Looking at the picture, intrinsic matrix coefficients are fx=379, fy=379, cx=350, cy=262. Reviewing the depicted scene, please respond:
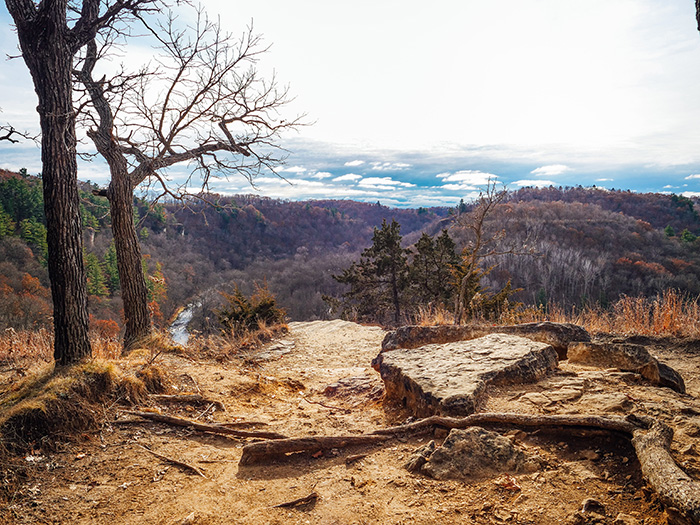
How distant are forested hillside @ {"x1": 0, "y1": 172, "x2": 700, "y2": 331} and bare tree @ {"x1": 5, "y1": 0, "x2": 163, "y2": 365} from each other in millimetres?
21996

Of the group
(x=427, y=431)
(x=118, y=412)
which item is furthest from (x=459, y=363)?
(x=118, y=412)

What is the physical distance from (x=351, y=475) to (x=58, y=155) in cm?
442

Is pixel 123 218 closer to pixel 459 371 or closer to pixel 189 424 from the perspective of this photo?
pixel 189 424

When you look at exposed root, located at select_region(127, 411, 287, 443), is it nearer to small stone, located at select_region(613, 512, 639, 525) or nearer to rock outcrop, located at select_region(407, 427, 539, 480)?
rock outcrop, located at select_region(407, 427, 539, 480)

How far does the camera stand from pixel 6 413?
3.12 meters

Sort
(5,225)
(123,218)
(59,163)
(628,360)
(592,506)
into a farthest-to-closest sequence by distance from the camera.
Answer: (5,225), (123,218), (59,163), (628,360), (592,506)

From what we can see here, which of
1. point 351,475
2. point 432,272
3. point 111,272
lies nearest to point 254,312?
point 351,475

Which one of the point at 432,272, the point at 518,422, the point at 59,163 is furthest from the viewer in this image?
the point at 432,272

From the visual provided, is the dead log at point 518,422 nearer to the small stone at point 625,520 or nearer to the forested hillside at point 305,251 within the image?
the small stone at point 625,520

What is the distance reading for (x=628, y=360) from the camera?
402cm

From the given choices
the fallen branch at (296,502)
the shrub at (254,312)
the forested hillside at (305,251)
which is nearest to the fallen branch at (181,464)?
the fallen branch at (296,502)

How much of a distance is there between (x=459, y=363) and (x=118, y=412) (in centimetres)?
360

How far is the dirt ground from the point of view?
84.0 inches

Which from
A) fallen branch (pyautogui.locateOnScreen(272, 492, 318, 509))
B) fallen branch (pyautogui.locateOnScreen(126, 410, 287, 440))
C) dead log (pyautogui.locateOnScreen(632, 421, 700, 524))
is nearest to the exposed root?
fallen branch (pyautogui.locateOnScreen(126, 410, 287, 440))
